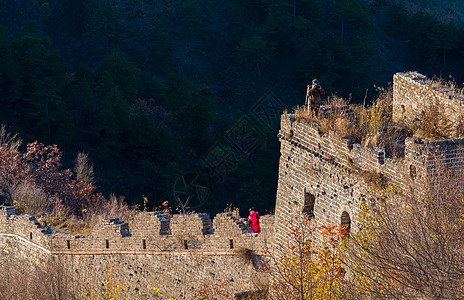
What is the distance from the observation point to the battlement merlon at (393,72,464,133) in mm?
16188

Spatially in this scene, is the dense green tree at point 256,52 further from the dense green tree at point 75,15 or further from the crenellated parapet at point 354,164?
the crenellated parapet at point 354,164

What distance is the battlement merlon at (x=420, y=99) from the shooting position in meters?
16.2

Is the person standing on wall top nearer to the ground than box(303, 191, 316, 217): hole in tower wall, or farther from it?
farther from it

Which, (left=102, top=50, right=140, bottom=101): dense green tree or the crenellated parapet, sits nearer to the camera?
the crenellated parapet

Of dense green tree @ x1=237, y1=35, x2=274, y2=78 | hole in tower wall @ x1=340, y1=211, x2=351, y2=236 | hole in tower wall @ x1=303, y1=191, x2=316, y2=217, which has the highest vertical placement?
dense green tree @ x1=237, y1=35, x2=274, y2=78

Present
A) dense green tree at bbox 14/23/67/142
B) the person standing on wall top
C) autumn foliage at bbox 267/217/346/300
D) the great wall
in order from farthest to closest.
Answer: dense green tree at bbox 14/23/67/142
the person standing on wall top
autumn foliage at bbox 267/217/346/300
the great wall

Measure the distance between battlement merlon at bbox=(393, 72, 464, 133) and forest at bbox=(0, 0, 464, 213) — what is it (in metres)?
26.1

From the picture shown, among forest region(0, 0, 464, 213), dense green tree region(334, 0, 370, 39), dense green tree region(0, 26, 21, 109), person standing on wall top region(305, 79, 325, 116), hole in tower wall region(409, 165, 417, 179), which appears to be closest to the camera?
hole in tower wall region(409, 165, 417, 179)

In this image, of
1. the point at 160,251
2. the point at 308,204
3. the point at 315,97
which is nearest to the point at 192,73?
the point at 160,251

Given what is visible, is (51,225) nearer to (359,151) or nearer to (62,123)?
(359,151)

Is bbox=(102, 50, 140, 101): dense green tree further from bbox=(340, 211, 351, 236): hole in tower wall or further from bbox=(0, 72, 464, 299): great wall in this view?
bbox=(340, 211, 351, 236): hole in tower wall

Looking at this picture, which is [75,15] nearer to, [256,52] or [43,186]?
[256,52]

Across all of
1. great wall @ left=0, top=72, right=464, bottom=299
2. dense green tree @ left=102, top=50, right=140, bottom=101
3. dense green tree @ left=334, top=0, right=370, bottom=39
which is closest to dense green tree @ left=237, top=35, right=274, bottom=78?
dense green tree @ left=334, top=0, right=370, bottom=39

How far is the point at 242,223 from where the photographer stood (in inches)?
775
